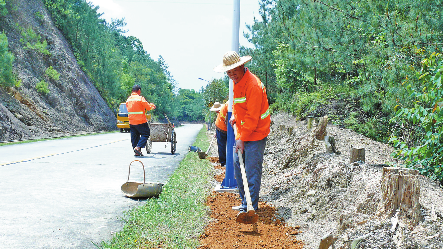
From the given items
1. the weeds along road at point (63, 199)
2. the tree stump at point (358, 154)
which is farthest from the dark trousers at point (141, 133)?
the tree stump at point (358, 154)

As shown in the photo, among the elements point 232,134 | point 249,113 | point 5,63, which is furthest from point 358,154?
point 5,63

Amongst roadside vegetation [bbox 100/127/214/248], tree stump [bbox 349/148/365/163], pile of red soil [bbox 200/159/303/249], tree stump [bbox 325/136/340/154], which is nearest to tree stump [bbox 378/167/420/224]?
pile of red soil [bbox 200/159/303/249]

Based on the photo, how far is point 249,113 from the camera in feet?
18.7

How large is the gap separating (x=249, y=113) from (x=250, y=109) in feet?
0.19

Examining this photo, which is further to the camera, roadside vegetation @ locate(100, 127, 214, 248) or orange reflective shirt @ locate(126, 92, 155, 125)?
orange reflective shirt @ locate(126, 92, 155, 125)

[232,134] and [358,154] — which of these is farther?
[232,134]

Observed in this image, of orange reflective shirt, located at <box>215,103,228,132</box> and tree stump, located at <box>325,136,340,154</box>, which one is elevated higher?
orange reflective shirt, located at <box>215,103,228,132</box>

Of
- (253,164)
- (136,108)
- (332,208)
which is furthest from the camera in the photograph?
(136,108)

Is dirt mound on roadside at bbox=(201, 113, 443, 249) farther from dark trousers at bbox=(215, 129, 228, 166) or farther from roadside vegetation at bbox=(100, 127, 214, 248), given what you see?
dark trousers at bbox=(215, 129, 228, 166)

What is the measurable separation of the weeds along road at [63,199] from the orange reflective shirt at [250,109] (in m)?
2.05

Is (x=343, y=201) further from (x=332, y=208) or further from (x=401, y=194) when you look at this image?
(x=401, y=194)

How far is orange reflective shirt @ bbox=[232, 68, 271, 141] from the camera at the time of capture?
569cm

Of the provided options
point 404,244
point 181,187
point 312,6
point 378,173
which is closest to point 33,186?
point 181,187

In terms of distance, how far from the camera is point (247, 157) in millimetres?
5949
